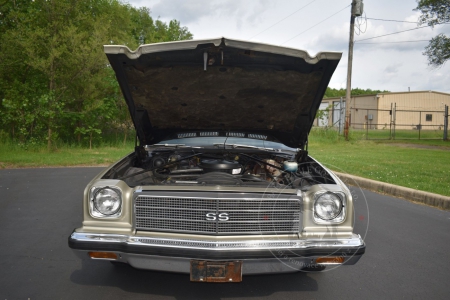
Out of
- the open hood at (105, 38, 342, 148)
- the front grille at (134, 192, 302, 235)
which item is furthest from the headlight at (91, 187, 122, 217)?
the open hood at (105, 38, 342, 148)

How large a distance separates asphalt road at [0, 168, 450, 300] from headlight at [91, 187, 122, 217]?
2.31 ft

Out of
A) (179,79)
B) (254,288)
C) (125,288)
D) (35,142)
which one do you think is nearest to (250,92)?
(179,79)

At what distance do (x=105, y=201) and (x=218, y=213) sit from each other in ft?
2.99

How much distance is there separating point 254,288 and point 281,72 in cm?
206

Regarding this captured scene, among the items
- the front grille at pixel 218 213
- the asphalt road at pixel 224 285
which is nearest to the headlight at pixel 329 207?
the front grille at pixel 218 213

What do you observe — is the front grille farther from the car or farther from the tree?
the tree

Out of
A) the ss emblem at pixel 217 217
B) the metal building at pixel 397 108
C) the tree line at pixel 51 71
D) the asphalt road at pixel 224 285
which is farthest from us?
the metal building at pixel 397 108

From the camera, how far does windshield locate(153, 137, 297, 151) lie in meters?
4.68

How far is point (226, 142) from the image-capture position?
4699 millimetres

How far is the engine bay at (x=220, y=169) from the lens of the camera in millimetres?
3557

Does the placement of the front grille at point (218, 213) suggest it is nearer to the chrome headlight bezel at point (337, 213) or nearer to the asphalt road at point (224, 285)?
the chrome headlight bezel at point (337, 213)

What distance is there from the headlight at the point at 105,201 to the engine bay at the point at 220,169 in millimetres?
281

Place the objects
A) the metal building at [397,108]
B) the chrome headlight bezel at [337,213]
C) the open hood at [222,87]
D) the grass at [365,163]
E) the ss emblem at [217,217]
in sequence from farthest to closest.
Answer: the metal building at [397,108] < the grass at [365,163] < the open hood at [222,87] < the chrome headlight bezel at [337,213] < the ss emblem at [217,217]

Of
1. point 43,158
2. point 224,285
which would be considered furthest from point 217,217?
point 43,158
